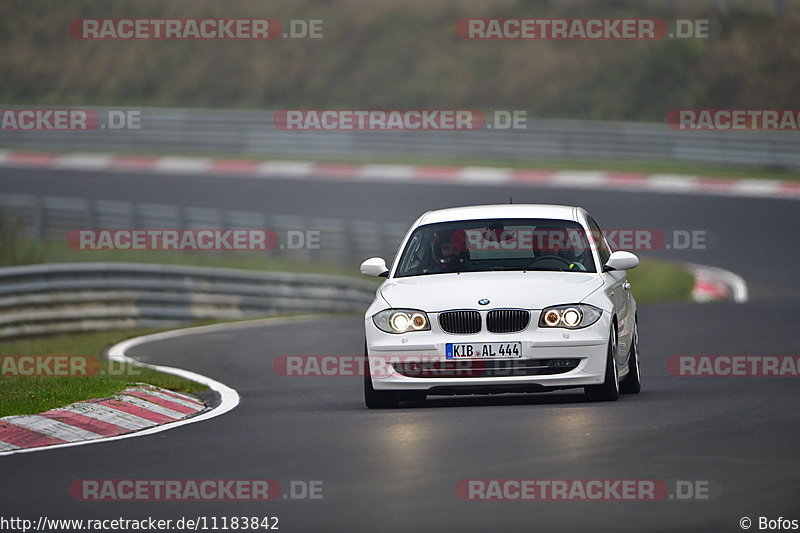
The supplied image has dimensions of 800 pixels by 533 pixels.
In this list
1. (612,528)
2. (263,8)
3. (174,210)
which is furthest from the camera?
(263,8)

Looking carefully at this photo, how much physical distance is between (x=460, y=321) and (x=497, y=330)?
272 millimetres

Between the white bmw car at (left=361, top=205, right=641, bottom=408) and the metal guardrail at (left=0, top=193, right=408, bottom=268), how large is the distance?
17814 millimetres

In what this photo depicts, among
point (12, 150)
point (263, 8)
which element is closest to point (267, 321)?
point (12, 150)

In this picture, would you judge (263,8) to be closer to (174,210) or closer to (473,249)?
(174,210)

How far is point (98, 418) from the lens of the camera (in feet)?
38.2

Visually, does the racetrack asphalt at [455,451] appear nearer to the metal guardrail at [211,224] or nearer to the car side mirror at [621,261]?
the car side mirror at [621,261]

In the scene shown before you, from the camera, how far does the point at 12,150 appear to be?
45.2 metres

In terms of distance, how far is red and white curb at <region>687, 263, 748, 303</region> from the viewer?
25562mm

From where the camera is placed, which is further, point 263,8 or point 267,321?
point 263,8

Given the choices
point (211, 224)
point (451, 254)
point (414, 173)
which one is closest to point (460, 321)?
point (451, 254)

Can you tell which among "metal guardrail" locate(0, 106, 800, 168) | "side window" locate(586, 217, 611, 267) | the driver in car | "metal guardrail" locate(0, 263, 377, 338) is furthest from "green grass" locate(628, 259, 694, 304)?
the driver in car

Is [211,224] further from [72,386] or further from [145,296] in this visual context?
[72,386]

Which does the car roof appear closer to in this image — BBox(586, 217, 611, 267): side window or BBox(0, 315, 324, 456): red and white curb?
BBox(586, 217, 611, 267): side window

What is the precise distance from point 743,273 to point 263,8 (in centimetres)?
3373
